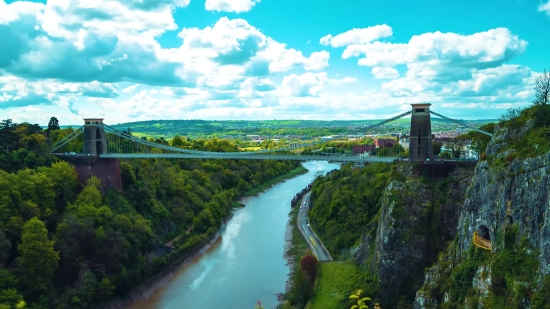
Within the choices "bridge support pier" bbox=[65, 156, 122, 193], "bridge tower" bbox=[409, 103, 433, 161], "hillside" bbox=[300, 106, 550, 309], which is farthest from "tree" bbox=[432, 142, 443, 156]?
"bridge support pier" bbox=[65, 156, 122, 193]

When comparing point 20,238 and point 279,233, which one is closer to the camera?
point 20,238

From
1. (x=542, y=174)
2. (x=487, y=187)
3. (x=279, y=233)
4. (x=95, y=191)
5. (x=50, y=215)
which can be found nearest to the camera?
(x=542, y=174)

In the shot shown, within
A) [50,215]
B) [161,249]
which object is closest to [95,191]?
[50,215]

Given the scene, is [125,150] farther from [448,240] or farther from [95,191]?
[448,240]

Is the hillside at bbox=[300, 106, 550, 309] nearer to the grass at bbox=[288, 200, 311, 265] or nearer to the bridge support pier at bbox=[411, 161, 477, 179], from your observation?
the bridge support pier at bbox=[411, 161, 477, 179]

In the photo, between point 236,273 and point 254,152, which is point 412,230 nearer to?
point 236,273

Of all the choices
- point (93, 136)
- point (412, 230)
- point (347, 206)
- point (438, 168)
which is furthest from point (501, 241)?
point (93, 136)
